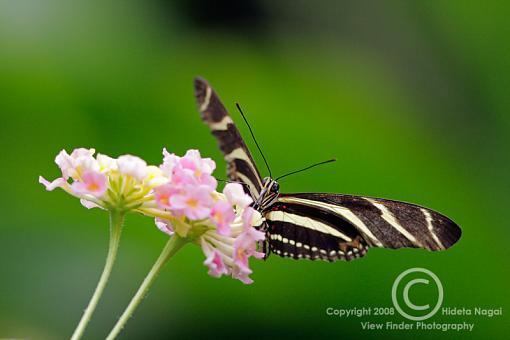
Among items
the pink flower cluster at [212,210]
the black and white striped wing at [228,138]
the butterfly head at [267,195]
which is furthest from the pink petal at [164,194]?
the butterfly head at [267,195]

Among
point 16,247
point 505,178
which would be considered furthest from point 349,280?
point 16,247

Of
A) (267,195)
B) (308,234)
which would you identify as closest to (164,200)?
(267,195)

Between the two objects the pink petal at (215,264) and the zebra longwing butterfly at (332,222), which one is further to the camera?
the zebra longwing butterfly at (332,222)

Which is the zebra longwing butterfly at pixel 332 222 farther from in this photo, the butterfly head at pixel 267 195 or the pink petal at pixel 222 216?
the pink petal at pixel 222 216

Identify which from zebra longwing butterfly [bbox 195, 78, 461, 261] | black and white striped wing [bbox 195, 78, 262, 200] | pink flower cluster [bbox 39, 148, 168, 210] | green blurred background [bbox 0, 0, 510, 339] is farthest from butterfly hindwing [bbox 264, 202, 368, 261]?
green blurred background [bbox 0, 0, 510, 339]

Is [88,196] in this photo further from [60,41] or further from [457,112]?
[457,112]

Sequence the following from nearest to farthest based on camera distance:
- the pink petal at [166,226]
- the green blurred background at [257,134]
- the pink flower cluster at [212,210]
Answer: the pink flower cluster at [212,210], the pink petal at [166,226], the green blurred background at [257,134]
